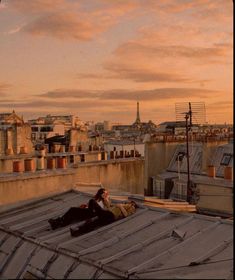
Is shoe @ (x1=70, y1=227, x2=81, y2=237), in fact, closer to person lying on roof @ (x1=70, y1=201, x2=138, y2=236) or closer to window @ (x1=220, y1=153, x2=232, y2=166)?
person lying on roof @ (x1=70, y1=201, x2=138, y2=236)

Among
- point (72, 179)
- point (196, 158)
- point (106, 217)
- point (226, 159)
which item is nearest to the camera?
point (106, 217)

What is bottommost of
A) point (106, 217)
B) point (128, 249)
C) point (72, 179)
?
point (128, 249)

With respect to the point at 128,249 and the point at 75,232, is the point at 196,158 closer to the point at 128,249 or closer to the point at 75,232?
the point at 75,232

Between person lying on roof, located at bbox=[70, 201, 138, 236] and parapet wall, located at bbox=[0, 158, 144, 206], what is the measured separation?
600 cm

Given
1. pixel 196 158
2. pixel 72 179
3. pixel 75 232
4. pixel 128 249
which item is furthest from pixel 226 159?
pixel 128 249

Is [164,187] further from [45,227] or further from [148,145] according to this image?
[45,227]

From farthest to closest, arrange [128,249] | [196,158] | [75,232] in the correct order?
[196,158]
[75,232]
[128,249]

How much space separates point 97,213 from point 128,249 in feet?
6.68

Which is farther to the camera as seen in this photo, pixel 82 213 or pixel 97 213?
pixel 82 213

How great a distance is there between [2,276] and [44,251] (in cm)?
106

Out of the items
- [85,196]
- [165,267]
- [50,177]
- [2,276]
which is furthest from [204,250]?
[50,177]

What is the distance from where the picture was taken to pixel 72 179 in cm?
1889

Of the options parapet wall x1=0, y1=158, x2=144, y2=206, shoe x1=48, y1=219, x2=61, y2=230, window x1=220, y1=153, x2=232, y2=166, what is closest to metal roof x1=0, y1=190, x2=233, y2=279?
shoe x1=48, y1=219, x2=61, y2=230

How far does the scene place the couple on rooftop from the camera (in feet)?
34.6
